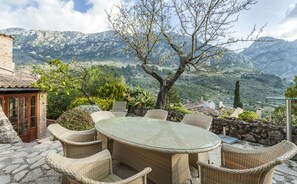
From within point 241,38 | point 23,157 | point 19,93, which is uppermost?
point 241,38

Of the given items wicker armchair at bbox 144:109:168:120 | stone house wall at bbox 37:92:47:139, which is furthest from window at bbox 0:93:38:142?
wicker armchair at bbox 144:109:168:120

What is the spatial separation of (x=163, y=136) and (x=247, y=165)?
1.19 meters

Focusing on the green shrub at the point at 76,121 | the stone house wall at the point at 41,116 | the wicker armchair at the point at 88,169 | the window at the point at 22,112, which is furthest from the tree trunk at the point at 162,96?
the stone house wall at the point at 41,116

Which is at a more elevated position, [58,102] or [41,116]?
[58,102]

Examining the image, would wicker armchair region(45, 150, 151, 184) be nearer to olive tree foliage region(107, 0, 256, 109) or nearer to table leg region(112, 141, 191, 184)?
table leg region(112, 141, 191, 184)

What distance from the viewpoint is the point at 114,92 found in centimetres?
1026

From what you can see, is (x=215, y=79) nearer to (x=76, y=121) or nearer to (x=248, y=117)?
(x=248, y=117)

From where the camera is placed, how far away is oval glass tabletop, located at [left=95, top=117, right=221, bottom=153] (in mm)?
2484

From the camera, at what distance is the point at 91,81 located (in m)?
13.9

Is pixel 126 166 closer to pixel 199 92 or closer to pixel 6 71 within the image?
pixel 6 71

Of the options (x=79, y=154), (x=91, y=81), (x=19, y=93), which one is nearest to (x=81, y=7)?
(x=91, y=81)

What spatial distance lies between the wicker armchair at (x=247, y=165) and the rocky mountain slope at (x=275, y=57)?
29785 millimetres

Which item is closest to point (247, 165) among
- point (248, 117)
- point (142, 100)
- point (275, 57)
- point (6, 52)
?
point (248, 117)

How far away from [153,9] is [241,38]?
3040 millimetres
